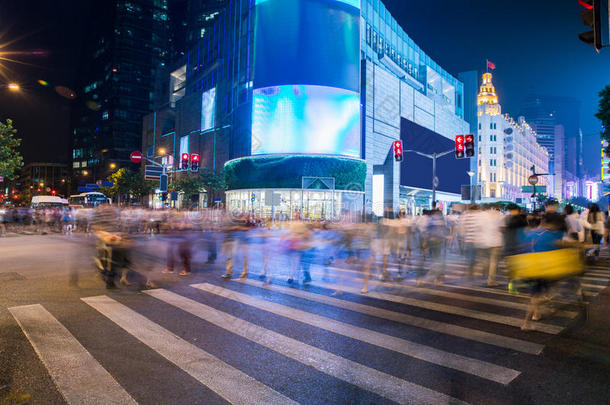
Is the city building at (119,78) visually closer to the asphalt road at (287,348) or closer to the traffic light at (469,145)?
the traffic light at (469,145)

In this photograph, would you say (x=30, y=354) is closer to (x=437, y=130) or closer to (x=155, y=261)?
(x=155, y=261)

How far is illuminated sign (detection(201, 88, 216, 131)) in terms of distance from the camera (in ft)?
182

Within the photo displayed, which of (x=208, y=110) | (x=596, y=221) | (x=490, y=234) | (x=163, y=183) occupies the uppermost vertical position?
(x=208, y=110)

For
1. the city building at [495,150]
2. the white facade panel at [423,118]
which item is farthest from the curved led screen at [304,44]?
the city building at [495,150]

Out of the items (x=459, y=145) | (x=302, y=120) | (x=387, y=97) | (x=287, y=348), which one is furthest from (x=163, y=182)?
(x=387, y=97)

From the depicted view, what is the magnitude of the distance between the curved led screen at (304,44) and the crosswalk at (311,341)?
39.4 meters

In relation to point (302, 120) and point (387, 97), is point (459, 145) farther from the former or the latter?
point (387, 97)

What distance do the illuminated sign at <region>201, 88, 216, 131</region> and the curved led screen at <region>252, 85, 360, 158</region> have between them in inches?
535

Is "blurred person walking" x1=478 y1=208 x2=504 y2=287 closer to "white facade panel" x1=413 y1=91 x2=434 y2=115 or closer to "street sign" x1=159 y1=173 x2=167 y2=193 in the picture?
"street sign" x1=159 y1=173 x2=167 y2=193

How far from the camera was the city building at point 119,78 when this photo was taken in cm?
9519

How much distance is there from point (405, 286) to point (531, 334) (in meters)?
3.57

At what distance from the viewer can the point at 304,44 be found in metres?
43.4

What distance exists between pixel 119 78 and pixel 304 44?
239ft

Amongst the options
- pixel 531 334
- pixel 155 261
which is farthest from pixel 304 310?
pixel 155 261
